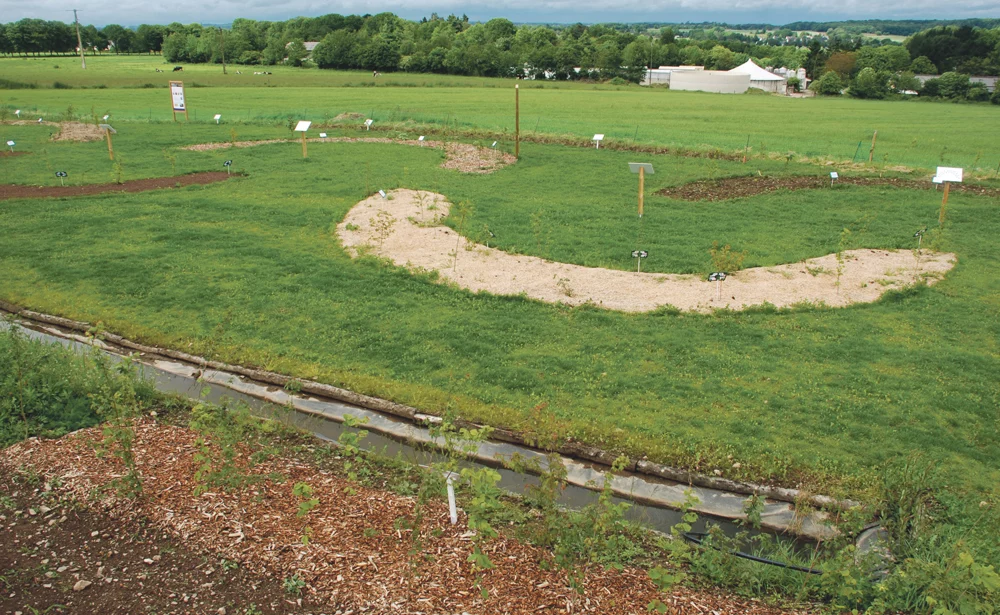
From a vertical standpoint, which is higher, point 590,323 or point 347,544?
point 590,323

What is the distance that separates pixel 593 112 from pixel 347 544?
4341 centimetres

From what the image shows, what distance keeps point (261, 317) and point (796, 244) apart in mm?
11816

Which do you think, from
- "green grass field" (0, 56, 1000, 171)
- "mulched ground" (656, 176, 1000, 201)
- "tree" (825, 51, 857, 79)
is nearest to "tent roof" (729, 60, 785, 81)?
"tree" (825, 51, 857, 79)

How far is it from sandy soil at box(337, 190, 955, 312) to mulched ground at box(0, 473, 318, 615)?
25.3 ft

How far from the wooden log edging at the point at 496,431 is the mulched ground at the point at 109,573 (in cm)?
228

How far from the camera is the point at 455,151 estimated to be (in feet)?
87.7

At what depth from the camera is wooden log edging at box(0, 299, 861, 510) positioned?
7.18 m

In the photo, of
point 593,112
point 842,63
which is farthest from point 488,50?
point 593,112

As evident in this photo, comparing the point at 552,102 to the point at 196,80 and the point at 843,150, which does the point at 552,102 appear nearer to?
the point at 843,150

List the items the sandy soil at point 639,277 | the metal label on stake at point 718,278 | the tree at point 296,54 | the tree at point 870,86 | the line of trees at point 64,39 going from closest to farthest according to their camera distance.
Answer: the metal label on stake at point 718,278 → the sandy soil at point 639,277 → the tree at point 870,86 → the tree at point 296,54 → the line of trees at point 64,39

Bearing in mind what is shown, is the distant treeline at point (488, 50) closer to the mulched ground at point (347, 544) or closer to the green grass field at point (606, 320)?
the green grass field at point (606, 320)

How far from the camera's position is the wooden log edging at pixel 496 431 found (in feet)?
23.6

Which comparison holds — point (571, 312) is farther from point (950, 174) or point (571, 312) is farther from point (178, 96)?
point (178, 96)

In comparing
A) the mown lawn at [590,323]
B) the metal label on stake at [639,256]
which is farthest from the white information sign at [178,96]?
the metal label on stake at [639,256]
